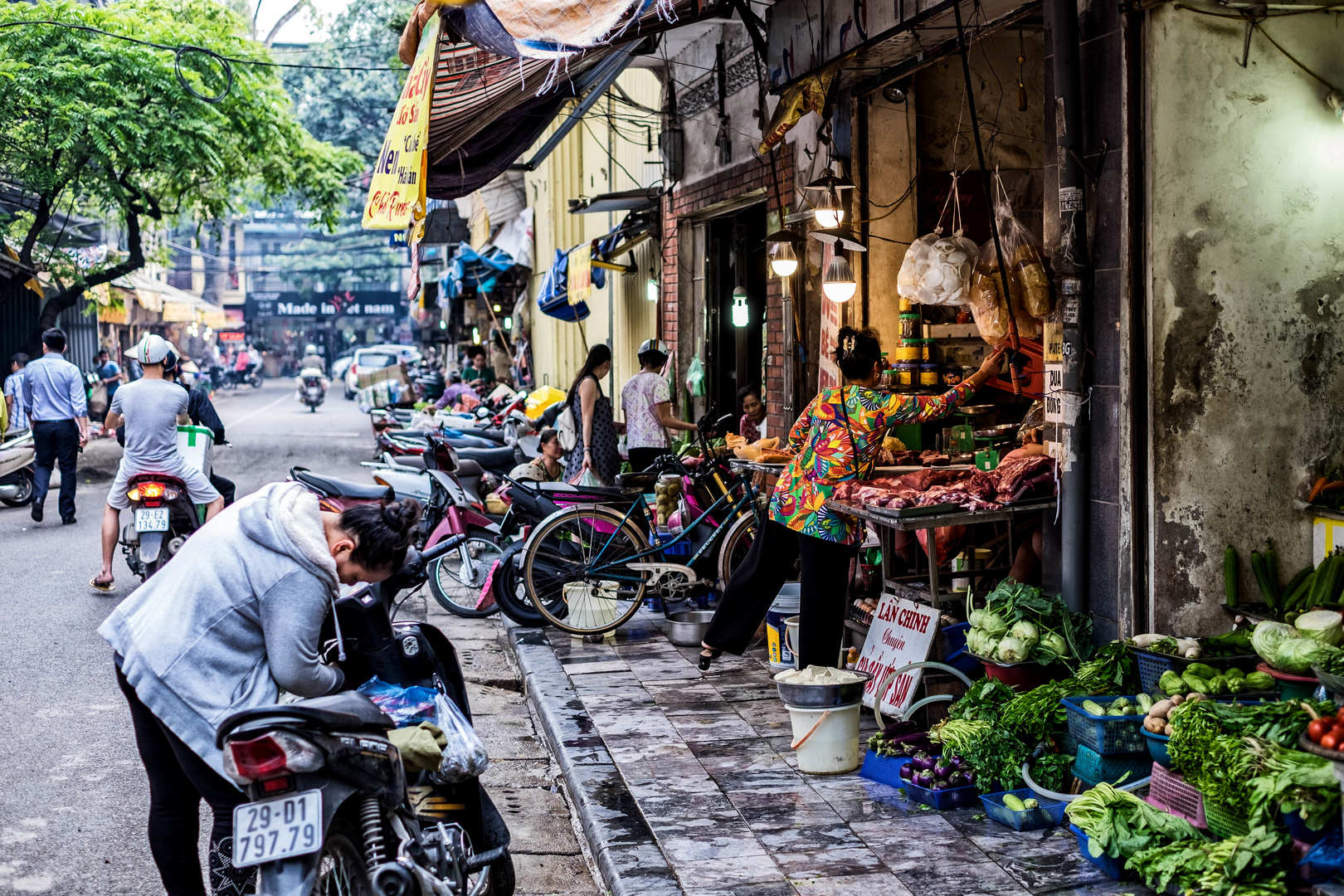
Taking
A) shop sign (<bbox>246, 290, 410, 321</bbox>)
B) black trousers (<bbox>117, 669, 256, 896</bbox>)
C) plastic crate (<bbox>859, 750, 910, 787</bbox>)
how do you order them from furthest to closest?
1. shop sign (<bbox>246, 290, 410, 321</bbox>)
2. plastic crate (<bbox>859, 750, 910, 787</bbox>)
3. black trousers (<bbox>117, 669, 256, 896</bbox>)

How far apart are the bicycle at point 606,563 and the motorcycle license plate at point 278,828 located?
524 cm

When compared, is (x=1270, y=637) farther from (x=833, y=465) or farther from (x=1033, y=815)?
(x=833, y=465)

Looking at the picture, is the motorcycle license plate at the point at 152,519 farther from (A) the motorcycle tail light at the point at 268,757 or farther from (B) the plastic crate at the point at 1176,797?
(B) the plastic crate at the point at 1176,797

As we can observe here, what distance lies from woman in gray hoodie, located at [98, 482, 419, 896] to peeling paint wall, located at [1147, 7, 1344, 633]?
10.9 feet

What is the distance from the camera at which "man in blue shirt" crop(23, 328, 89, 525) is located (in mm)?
13688

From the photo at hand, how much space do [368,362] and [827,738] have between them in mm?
45344

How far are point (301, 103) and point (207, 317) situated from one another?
9.19 meters

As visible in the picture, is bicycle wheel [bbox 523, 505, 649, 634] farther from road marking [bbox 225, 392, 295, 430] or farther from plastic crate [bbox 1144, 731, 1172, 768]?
road marking [bbox 225, 392, 295, 430]

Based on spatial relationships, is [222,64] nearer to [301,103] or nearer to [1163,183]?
[1163,183]

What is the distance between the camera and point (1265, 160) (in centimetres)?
521

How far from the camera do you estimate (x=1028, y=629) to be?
554cm

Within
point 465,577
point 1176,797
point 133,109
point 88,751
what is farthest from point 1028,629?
point 133,109

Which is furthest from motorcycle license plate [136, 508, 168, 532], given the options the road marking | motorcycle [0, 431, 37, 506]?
the road marking

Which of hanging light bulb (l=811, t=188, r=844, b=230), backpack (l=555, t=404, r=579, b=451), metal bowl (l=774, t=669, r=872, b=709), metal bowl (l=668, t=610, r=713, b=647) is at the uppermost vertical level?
hanging light bulb (l=811, t=188, r=844, b=230)
